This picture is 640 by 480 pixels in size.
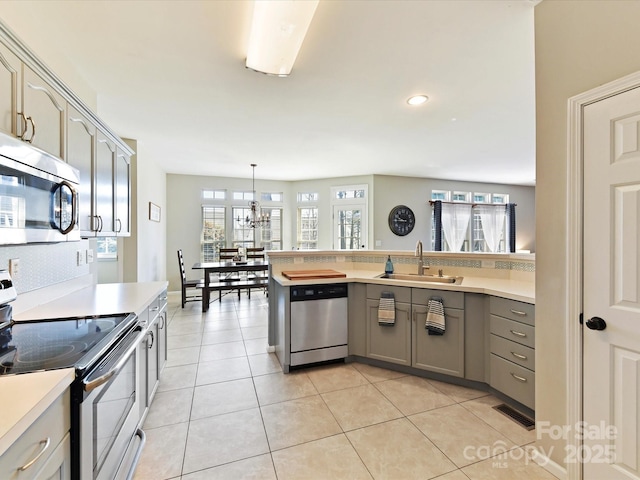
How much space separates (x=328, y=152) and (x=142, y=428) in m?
4.22

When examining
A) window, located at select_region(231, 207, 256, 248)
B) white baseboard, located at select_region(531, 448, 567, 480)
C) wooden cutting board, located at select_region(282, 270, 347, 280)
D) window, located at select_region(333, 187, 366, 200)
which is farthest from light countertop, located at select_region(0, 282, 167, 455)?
window, located at select_region(333, 187, 366, 200)

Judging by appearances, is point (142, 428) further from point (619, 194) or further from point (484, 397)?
point (619, 194)

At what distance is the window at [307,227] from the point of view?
714 cm

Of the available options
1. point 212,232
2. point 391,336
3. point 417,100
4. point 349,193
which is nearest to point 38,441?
point 391,336

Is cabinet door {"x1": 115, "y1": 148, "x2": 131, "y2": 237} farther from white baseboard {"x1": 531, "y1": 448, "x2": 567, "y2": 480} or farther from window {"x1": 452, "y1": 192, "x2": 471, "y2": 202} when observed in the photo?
window {"x1": 452, "y1": 192, "x2": 471, "y2": 202}

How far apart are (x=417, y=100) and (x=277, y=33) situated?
5.59 ft

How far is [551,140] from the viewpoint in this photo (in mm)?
1531

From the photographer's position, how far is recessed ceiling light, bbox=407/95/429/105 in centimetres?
285

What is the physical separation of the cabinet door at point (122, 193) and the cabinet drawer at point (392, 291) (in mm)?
2342

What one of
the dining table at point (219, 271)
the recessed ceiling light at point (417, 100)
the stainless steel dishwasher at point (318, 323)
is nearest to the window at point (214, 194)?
the dining table at point (219, 271)

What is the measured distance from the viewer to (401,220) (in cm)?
663

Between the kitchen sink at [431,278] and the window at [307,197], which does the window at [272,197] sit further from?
the kitchen sink at [431,278]

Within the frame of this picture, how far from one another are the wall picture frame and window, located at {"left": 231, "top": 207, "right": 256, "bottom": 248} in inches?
68.5

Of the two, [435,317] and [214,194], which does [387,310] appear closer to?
[435,317]
